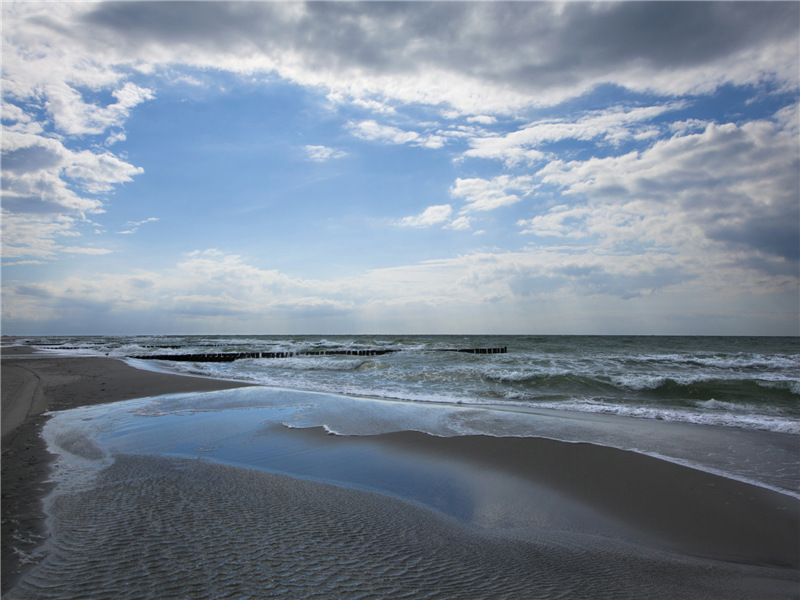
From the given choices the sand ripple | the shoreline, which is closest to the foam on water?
the sand ripple

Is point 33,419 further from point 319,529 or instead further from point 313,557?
point 313,557

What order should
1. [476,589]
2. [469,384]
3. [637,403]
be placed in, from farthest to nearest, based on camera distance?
[469,384] → [637,403] → [476,589]

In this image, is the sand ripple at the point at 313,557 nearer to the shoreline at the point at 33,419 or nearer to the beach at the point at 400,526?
the beach at the point at 400,526

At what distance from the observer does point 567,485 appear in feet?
18.4

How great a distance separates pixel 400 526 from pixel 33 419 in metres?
8.95

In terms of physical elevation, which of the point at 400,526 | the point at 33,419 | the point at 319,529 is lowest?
the point at 33,419

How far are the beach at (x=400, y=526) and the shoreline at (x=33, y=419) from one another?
3cm

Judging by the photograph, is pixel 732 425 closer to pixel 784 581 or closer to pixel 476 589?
pixel 784 581

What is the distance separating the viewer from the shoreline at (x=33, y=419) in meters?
3.25

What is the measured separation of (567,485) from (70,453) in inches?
281

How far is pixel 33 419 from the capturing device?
8500mm

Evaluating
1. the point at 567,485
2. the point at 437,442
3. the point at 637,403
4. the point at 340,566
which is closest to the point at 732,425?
the point at 637,403

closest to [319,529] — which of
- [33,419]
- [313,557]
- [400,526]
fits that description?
[313,557]

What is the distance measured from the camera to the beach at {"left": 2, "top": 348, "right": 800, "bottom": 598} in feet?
9.05
